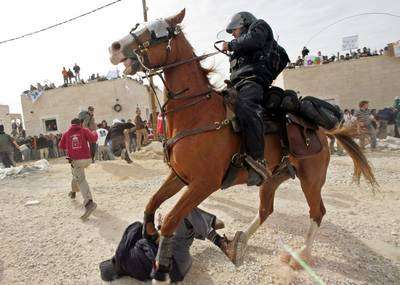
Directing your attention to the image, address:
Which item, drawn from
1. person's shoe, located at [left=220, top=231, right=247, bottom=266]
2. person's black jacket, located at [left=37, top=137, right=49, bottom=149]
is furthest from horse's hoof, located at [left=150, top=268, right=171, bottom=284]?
person's black jacket, located at [left=37, top=137, right=49, bottom=149]

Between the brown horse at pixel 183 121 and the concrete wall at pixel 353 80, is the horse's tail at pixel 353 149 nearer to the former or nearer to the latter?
the brown horse at pixel 183 121

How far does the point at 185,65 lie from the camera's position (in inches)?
143

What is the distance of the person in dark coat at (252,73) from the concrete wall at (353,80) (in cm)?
2034

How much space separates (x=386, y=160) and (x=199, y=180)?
969 cm

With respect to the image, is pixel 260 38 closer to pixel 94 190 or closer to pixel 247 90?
pixel 247 90

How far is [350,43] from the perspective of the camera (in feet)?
77.3

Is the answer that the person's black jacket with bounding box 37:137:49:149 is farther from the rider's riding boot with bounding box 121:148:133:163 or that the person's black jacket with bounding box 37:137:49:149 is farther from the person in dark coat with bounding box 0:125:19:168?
the rider's riding boot with bounding box 121:148:133:163

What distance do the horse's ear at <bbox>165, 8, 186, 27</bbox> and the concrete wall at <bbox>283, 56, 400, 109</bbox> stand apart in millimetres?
21040

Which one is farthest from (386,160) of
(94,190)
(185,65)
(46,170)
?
(46,170)

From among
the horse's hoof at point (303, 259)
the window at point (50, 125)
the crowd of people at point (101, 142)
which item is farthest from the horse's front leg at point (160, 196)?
the window at point (50, 125)

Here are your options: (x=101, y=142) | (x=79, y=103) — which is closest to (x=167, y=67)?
→ (x=101, y=142)

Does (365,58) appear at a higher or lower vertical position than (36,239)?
higher

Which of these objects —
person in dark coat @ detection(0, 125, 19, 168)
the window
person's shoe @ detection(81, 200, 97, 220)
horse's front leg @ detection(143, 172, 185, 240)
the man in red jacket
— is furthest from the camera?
the window

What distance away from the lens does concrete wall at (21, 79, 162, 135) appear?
26516 mm
